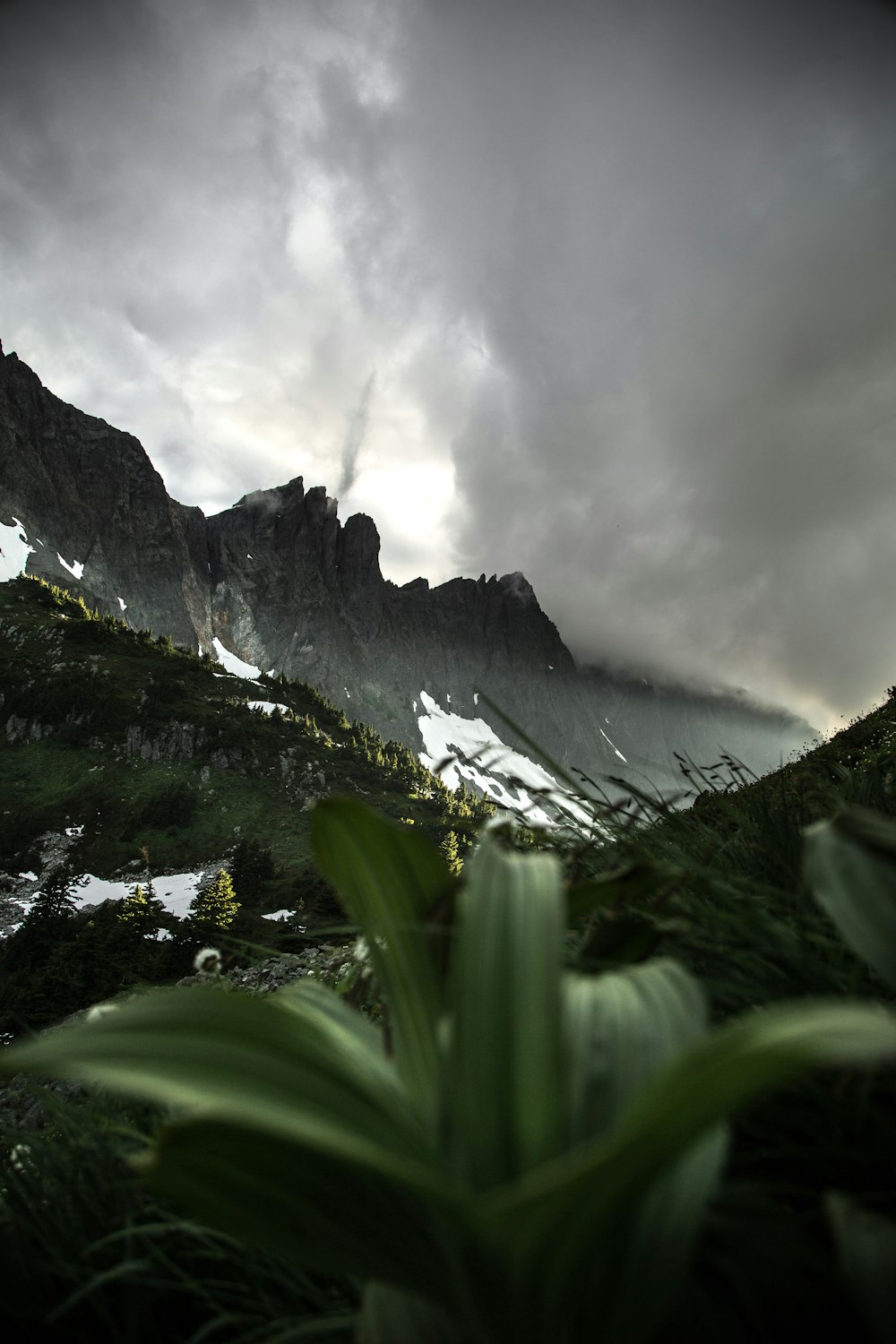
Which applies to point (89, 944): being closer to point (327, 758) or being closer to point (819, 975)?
point (819, 975)

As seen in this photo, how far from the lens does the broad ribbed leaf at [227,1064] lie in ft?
1.76

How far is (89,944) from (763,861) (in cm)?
3944

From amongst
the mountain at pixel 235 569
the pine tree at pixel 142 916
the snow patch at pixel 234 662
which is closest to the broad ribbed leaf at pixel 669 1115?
the pine tree at pixel 142 916

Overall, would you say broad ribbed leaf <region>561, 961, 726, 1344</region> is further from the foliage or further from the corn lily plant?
the foliage

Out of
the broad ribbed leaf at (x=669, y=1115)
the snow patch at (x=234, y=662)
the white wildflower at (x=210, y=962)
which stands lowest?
the broad ribbed leaf at (x=669, y=1115)

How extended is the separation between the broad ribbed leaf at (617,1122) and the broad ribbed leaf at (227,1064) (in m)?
0.18

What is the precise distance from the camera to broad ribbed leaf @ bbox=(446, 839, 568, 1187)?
547 mm

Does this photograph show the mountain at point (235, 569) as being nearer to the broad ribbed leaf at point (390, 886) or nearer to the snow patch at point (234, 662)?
the snow patch at point (234, 662)

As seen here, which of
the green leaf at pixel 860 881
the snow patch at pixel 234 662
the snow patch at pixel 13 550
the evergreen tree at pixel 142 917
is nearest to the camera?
the green leaf at pixel 860 881

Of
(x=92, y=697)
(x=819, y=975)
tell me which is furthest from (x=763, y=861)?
(x=92, y=697)

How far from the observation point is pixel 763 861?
5.30 ft

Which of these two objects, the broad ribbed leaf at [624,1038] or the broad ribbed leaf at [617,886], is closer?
the broad ribbed leaf at [624,1038]

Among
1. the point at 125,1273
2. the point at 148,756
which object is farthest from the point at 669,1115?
the point at 148,756

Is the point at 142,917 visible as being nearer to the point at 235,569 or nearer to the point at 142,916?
the point at 142,916
